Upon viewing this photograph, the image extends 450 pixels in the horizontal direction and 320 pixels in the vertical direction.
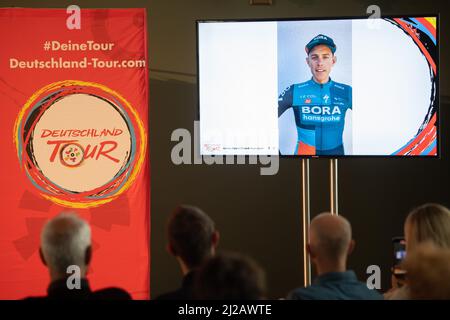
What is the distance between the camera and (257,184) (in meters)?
5.27

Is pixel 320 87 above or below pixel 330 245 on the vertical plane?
above

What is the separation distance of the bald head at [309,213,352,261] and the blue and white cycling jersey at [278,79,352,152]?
1861 mm

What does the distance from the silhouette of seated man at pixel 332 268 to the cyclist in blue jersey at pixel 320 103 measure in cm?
181

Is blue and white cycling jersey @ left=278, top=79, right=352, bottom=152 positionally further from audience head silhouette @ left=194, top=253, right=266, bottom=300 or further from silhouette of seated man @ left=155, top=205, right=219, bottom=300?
audience head silhouette @ left=194, top=253, right=266, bottom=300

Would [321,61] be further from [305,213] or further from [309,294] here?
[309,294]

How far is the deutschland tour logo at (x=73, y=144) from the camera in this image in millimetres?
5121

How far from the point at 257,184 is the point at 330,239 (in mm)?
2654

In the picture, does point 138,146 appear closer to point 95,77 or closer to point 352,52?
point 95,77

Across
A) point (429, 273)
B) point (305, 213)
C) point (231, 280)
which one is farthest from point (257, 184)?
point (231, 280)

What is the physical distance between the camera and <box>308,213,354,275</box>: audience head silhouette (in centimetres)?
260

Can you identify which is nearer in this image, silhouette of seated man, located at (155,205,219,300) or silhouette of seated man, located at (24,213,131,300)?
silhouette of seated man, located at (24,213,131,300)

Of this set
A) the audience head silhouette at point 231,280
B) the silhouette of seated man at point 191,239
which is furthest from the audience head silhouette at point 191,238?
the audience head silhouette at point 231,280

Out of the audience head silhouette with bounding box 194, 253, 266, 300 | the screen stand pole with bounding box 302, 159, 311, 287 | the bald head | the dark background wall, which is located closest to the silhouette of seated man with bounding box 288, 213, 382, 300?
the bald head
